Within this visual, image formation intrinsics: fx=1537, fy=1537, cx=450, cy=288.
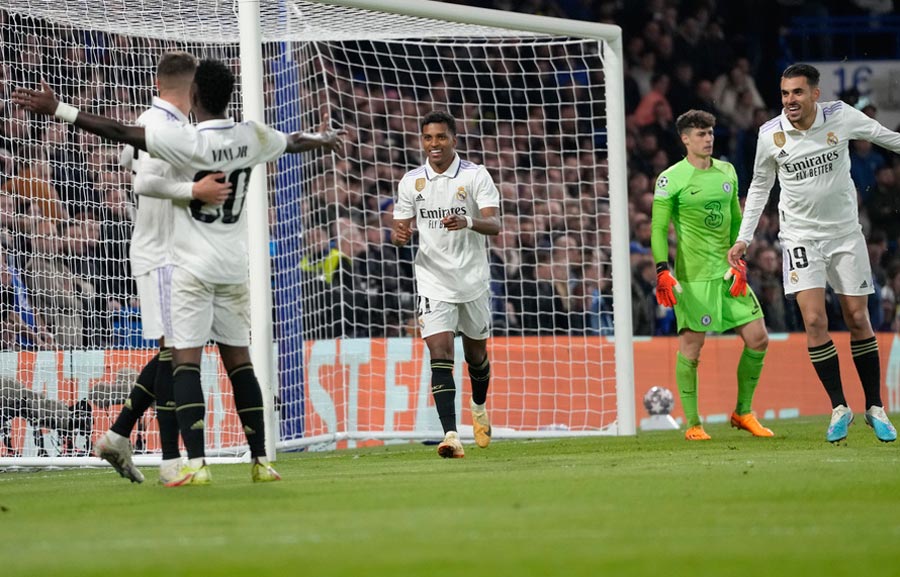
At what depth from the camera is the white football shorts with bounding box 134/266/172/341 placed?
714cm

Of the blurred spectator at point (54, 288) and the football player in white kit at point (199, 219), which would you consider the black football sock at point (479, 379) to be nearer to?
the blurred spectator at point (54, 288)

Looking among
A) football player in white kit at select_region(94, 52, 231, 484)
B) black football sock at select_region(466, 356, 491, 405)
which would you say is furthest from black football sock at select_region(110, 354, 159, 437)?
black football sock at select_region(466, 356, 491, 405)

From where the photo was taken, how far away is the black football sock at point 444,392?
9602 mm

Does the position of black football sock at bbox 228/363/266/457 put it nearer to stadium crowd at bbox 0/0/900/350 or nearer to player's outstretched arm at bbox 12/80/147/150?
player's outstretched arm at bbox 12/80/147/150

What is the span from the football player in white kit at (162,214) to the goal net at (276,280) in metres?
2.34

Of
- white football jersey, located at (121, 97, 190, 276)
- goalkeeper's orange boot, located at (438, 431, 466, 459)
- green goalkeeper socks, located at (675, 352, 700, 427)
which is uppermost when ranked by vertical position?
white football jersey, located at (121, 97, 190, 276)

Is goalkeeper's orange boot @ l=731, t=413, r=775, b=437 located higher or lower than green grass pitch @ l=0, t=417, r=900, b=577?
lower

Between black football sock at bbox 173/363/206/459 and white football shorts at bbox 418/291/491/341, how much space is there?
288cm

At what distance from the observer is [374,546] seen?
4730 millimetres

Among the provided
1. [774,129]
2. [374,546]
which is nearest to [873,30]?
[774,129]

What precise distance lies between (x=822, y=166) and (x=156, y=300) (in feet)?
14.5

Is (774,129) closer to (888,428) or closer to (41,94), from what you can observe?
(888,428)

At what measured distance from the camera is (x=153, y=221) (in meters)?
7.30

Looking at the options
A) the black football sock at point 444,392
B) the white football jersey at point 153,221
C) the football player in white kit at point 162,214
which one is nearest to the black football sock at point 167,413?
the football player in white kit at point 162,214
